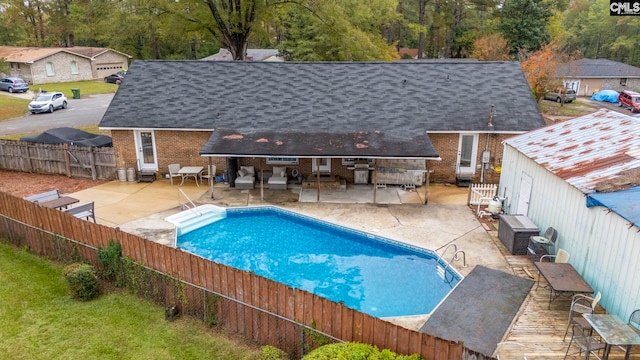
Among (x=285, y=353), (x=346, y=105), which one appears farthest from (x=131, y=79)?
(x=285, y=353)

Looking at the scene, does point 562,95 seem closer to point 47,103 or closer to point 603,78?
point 603,78

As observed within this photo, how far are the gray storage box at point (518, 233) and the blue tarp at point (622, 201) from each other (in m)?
2.68

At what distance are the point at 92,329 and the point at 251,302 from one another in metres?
3.86

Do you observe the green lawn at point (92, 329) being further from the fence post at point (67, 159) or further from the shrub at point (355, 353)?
the fence post at point (67, 159)

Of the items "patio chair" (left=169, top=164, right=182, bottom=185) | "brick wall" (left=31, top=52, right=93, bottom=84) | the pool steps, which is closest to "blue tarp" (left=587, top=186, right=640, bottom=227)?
the pool steps

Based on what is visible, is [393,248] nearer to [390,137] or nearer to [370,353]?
[390,137]

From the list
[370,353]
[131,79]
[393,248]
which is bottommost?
[393,248]

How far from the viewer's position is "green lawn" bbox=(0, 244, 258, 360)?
9219 mm

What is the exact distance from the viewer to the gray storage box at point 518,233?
13281mm

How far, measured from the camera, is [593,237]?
10.9m

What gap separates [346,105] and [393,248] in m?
8.85

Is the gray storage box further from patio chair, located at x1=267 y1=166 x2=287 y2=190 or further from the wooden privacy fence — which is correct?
the wooden privacy fence

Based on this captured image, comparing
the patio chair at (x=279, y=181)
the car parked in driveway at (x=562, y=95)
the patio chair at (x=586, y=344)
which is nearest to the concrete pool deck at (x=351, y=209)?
the patio chair at (x=279, y=181)

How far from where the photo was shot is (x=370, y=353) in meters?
7.48
